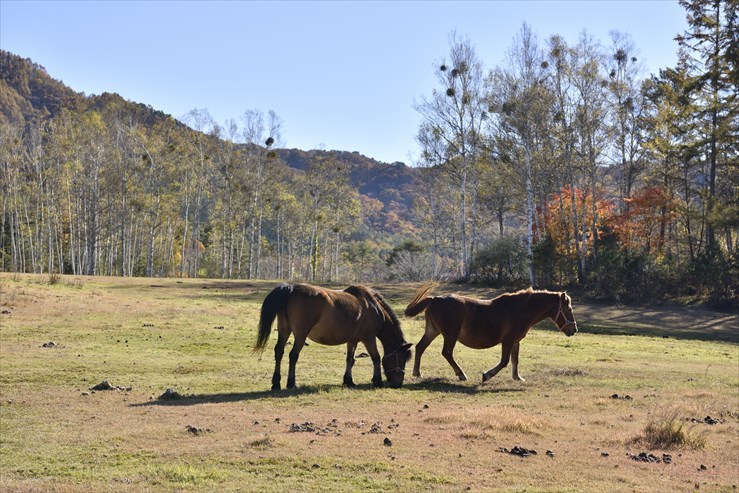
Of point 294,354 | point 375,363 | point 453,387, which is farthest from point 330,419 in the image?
point 453,387

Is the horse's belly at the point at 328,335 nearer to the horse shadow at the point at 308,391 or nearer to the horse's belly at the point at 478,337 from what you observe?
the horse shadow at the point at 308,391

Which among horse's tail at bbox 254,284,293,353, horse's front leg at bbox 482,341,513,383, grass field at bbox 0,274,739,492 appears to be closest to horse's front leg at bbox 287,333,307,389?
grass field at bbox 0,274,739,492

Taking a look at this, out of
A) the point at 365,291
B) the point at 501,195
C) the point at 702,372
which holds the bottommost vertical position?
the point at 702,372

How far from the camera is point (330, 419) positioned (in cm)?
1080

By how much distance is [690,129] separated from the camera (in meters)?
42.8

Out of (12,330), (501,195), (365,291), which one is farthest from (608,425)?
(501,195)

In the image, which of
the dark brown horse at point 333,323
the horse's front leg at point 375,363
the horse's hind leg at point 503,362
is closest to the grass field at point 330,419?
the horse's hind leg at point 503,362

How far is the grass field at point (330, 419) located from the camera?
7887mm

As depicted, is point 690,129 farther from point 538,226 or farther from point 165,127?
point 165,127

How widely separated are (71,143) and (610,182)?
46.5 meters

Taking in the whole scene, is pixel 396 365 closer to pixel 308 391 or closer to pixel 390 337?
pixel 390 337

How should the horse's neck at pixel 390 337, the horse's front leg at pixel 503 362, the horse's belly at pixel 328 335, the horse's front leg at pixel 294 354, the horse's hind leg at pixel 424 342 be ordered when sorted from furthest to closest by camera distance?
the horse's hind leg at pixel 424 342
the horse's front leg at pixel 503 362
the horse's neck at pixel 390 337
the horse's belly at pixel 328 335
the horse's front leg at pixel 294 354

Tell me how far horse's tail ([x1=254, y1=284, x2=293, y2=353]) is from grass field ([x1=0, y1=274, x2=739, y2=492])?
1.07 metres

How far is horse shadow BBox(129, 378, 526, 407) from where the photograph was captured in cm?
1177
